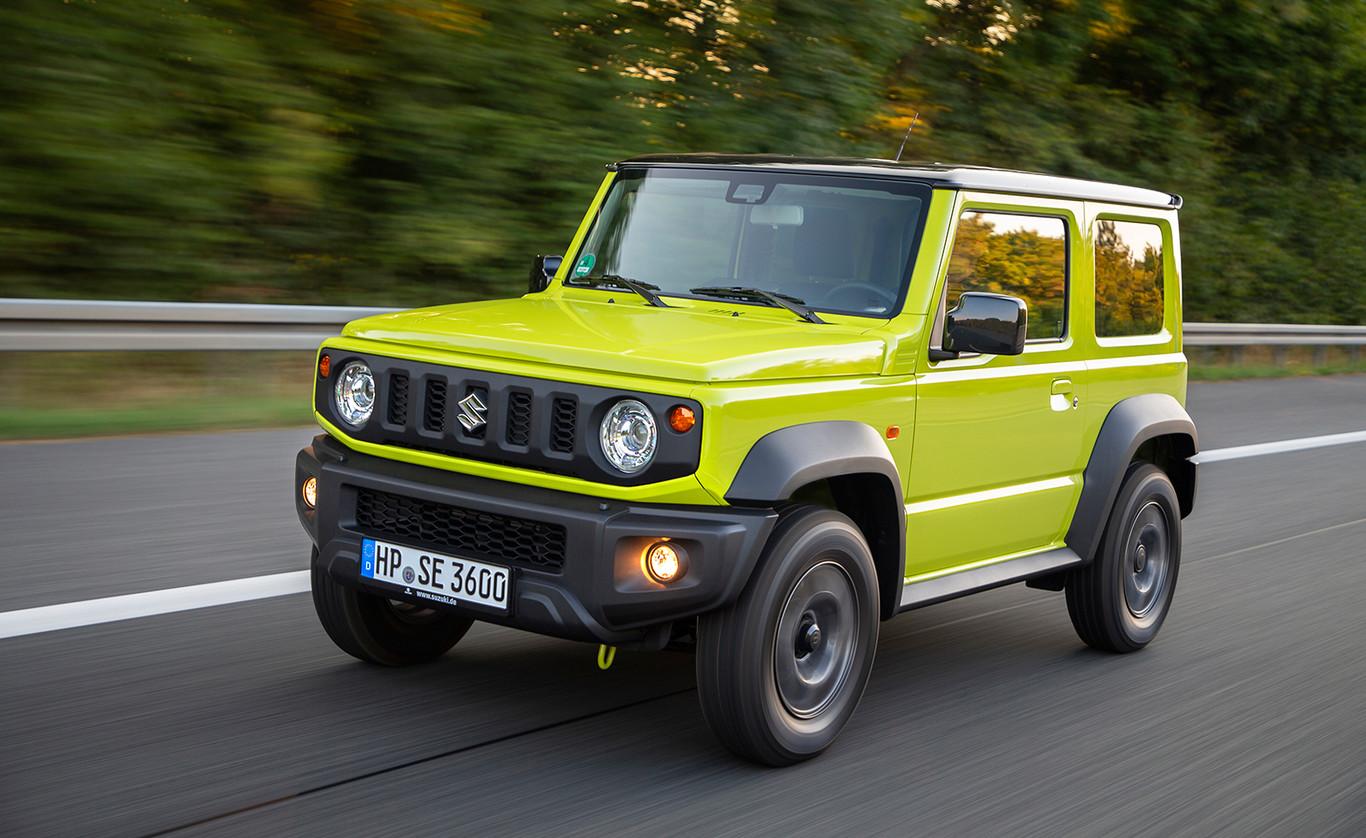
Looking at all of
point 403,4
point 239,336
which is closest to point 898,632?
point 239,336

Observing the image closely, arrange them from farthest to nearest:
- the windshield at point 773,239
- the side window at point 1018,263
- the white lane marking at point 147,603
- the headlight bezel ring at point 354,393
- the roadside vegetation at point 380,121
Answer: the roadside vegetation at point 380,121
the white lane marking at point 147,603
the side window at point 1018,263
the windshield at point 773,239
the headlight bezel ring at point 354,393

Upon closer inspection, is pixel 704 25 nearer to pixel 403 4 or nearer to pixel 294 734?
pixel 403 4

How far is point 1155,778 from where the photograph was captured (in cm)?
423

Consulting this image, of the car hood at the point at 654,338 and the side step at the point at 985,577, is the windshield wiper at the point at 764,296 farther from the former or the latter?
the side step at the point at 985,577

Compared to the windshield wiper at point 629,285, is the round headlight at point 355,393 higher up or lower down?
lower down

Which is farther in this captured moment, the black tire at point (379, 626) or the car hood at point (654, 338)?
the black tire at point (379, 626)

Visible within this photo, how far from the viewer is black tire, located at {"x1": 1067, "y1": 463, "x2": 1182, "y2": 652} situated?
5578mm

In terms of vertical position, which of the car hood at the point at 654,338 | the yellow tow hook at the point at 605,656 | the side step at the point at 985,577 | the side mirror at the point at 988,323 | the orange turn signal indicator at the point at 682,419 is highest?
the side mirror at the point at 988,323

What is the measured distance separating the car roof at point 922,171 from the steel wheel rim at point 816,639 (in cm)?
150

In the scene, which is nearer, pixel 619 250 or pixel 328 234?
pixel 619 250

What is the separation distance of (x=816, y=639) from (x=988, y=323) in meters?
1.13

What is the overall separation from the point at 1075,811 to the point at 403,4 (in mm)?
9766

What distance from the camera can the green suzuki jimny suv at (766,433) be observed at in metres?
3.86

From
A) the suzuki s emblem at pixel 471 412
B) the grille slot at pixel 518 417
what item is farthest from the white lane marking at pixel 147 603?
the grille slot at pixel 518 417
